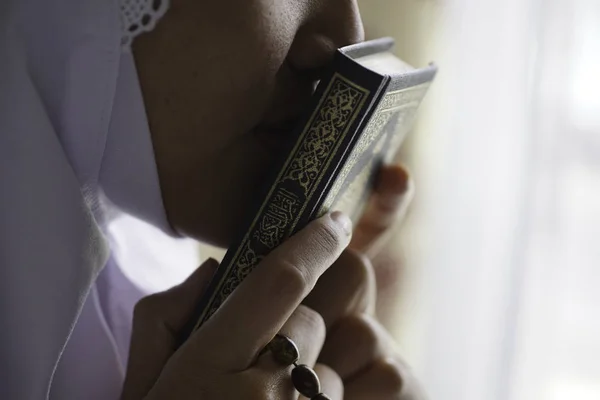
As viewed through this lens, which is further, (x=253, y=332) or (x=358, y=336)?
(x=358, y=336)

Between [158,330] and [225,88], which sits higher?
[225,88]

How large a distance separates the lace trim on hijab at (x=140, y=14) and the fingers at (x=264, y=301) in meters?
0.19

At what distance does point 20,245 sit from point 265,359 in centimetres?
21

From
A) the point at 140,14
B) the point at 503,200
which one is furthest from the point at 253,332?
the point at 503,200

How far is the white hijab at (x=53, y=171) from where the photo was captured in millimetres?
508

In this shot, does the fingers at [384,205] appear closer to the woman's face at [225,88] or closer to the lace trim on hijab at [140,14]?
the woman's face at [225,88]

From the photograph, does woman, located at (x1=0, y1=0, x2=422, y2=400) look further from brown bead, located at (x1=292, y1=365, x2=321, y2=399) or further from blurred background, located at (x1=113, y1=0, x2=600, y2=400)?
blurred background, located at (x1=113, y1=0, x2=600, y2=400)

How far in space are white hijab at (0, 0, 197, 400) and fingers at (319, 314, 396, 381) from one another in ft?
0.67

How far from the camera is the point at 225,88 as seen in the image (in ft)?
1.74

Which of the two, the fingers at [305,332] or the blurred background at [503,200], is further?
the blurred background at [503,200]

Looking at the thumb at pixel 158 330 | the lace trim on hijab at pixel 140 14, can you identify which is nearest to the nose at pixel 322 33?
the lace trim on hijab at pixel 140 14

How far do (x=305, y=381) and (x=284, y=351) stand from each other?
0.09 feet

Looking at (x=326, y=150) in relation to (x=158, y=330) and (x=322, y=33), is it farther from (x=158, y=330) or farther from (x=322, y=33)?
(x=158, y=330)

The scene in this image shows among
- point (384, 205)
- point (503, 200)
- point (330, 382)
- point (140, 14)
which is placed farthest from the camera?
point (503, 200)
